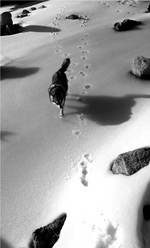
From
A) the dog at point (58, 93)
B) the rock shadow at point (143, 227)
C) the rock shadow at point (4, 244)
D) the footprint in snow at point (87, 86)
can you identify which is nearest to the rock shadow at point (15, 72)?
the footprint in snow at point (87, 86)

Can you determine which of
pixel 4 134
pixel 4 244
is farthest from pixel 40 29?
pixel 4 244

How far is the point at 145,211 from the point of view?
4.47m

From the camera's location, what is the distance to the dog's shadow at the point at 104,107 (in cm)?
654

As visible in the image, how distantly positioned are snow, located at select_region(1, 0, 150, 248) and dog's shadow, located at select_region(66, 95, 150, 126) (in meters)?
0.02

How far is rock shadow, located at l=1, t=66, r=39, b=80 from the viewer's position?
27.5 ft

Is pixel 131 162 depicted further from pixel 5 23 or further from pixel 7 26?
pixel 5 23

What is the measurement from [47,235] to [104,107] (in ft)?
9.85

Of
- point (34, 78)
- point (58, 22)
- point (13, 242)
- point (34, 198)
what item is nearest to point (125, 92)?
point (34, 78)

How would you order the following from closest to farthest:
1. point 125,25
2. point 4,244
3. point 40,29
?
point 4,244
point 125,25
point 40,29

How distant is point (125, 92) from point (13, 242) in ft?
12.6

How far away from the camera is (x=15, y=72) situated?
854 cm

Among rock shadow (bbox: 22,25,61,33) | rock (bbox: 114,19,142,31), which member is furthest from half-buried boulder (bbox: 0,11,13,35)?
rock (bbox: 114,19,142,31)

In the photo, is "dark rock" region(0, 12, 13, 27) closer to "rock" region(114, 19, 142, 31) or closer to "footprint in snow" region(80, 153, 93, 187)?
"rock" region(114, 19, 142, 31)

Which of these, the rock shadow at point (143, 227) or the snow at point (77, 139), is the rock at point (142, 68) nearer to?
the snow at point (77, 139)
